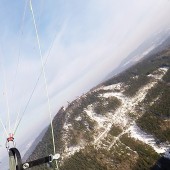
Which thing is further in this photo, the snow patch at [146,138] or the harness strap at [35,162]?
the snow patch at [146,138]

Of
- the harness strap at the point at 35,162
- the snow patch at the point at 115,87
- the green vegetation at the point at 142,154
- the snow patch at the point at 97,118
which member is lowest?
the harness strap at the point at 35,162

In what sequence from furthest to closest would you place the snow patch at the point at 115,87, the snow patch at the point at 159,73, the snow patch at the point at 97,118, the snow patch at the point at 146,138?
the snow patch at the point at 115,87 → the snow patch at the point at 159,73 → the snow patch at the point at 97,118 → the snow patch at the point at 146,138

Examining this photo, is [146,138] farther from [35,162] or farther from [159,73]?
[35,162]

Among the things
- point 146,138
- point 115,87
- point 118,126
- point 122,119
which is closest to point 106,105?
point 122,119

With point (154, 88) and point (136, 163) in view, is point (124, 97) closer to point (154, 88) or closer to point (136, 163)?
point (154, 88)

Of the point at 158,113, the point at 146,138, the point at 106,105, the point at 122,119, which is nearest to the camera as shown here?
the point at 146,138

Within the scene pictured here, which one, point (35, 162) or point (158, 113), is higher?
point (158, 113)

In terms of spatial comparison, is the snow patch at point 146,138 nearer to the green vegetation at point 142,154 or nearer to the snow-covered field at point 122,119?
the snow-covered field at point 122,119

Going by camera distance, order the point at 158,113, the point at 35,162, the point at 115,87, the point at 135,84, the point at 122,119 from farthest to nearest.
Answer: the point at 115,87 < the point at 135,84 < the point at 122,119 < the point at 158,113 < the point at 35,162

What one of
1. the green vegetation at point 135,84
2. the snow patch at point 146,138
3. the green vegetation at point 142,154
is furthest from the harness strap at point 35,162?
the green vegetation at point 135,84
